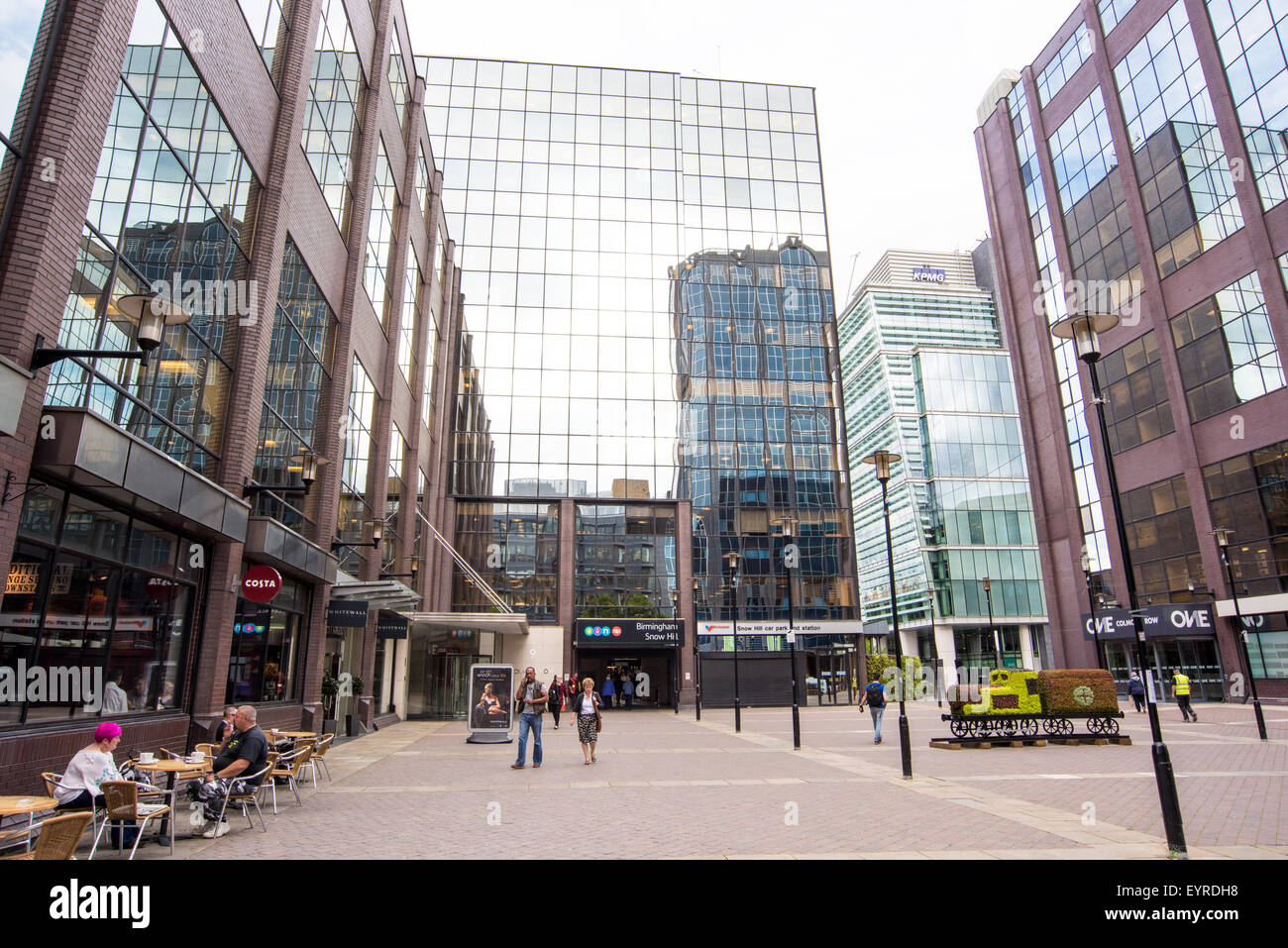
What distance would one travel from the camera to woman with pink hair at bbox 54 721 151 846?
7789 mm

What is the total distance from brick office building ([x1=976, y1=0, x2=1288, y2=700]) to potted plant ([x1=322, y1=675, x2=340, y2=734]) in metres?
31.0

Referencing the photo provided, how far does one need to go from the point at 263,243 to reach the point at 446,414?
27.1m

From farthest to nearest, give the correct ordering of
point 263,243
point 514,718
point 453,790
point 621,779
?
point 514,718
point 263,243
point 621,779
point 453,790

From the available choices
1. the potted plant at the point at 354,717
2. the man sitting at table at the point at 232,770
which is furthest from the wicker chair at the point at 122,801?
the potted plant at the point at 354,717

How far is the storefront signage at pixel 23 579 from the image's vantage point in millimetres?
8953

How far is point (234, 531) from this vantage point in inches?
566

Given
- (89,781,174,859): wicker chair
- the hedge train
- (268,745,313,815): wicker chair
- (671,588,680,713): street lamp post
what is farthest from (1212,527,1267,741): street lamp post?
(671,588,680,713): street lamp post

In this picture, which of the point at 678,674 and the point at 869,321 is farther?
the point at 869,321

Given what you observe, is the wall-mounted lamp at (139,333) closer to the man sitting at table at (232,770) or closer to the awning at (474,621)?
the man sitting at table at (232,770)

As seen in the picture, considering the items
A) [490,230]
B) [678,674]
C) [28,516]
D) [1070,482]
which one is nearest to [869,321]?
[1070,482]

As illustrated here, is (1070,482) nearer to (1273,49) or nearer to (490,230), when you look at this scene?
(1273,49)

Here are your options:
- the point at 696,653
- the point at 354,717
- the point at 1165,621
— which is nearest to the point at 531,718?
the point at 354,717

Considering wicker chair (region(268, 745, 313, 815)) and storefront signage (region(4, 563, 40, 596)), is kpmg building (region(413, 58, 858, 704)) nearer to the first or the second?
wicker chair (region(268, 745, 313, 815))

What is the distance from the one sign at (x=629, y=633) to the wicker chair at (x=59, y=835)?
1411 inches
